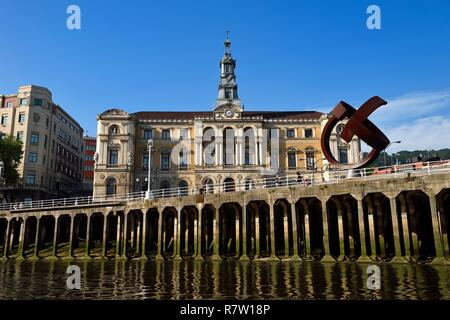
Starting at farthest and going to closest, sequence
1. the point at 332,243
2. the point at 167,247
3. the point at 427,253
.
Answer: the point at 167,247 → the point at 332,243 → the point at 427,253

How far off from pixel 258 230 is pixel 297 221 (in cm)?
394

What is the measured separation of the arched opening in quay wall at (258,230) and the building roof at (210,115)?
3621 cm

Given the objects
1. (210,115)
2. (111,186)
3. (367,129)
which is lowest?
(367,129)

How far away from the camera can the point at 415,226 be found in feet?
91.5

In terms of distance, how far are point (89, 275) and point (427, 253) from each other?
2505cm

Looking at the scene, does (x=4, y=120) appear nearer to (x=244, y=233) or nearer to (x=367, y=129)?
(x=244, y=233)

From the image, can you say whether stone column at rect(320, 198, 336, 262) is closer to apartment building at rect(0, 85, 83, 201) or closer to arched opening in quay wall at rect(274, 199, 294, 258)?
arched opening in quay wall at rect(274, 199, 294, 258)

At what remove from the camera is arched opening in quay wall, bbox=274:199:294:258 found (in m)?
32.4

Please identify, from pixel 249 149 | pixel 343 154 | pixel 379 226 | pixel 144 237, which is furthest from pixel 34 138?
pixel 379 226

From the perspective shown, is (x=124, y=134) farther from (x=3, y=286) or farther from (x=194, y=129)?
(x=3, y=286)

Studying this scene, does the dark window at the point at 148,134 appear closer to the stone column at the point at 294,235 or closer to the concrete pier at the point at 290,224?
the concrete pier at the point at 290,224

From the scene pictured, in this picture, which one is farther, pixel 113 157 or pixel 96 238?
pixel 113 157
